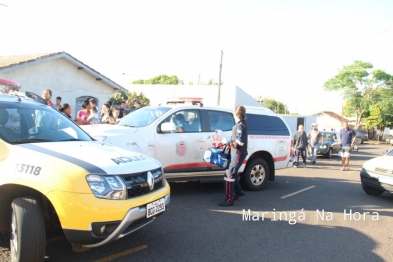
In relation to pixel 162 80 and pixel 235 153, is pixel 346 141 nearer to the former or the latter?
pixel 235 153

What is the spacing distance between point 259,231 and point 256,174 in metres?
2.86

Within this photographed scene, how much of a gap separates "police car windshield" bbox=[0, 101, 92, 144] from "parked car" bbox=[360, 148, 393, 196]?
6.30 meters

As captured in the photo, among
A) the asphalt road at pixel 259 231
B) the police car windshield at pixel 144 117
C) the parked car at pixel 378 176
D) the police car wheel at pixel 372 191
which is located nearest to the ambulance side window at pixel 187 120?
the police car windshield at pixel 144 117

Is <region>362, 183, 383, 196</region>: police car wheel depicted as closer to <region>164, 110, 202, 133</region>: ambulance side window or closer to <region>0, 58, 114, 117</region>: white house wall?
<region>164, 110, 202, 133</region>: ambulance side window

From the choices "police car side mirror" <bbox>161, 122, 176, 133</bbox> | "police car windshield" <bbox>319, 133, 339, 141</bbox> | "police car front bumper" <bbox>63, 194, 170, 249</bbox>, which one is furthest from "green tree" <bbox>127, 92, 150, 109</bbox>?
"police car front bumper" <bbox>63, 194, 170, 249</bbox>

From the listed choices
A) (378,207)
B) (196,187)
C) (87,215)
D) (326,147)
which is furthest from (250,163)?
(326,147)

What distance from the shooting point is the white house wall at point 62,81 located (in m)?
13.8

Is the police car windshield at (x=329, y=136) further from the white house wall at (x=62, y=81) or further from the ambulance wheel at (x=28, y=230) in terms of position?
the ambulance wheel at (x=28, y=230)

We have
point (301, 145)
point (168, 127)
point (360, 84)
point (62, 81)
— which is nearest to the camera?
point (168, 127)

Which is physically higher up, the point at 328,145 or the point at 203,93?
the point at 203,93

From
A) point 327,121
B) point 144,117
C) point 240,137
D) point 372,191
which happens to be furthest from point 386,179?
point 327,121

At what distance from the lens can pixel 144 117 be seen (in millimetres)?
6930

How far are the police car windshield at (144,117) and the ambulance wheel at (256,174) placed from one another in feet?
7.77

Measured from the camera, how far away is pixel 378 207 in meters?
6.94
